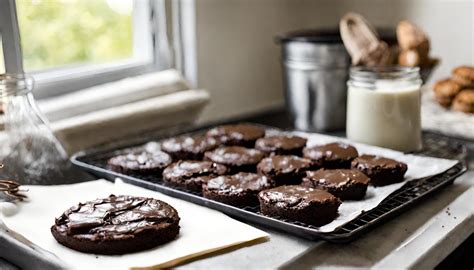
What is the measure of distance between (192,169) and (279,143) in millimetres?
210

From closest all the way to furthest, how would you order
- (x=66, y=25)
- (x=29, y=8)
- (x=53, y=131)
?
(x=53, y=131) → (x=29, y=8) → (x=66, y=25)

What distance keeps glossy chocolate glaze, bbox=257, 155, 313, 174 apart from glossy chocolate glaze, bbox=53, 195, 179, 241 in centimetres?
22

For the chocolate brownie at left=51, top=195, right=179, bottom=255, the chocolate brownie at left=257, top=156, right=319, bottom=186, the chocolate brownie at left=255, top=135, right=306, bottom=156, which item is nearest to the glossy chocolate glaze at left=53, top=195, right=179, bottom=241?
the chocolate brownie at left=51, top=195, right=179, bottom=255

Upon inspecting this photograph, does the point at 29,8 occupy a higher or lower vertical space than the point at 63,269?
higher

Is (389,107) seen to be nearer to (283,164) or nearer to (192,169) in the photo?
(283,164)

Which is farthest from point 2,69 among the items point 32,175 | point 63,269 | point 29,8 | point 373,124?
point 373,124

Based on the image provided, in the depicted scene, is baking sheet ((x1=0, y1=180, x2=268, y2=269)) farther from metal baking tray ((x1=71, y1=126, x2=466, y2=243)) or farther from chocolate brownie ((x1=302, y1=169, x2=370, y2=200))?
chocolate brownie ((x1=302, y1=169, x2=370, y2=200))

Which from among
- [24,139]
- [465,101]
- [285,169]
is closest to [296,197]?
[285,169]

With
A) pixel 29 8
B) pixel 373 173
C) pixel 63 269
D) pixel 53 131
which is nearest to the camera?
pixel 63 269

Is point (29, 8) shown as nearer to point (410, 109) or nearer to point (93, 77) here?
point (93, 77)

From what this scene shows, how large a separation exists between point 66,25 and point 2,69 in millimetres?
221

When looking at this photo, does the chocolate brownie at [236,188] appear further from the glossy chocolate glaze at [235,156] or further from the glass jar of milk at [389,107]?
the glass jar of milk at [389,107]

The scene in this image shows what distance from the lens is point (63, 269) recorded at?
28.4 inches

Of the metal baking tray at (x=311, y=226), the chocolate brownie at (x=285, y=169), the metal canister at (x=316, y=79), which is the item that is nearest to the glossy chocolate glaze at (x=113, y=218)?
the metal baking tray at (x=311, y=226)
